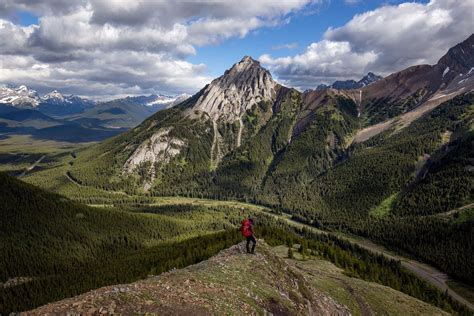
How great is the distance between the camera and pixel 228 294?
45.1 meters

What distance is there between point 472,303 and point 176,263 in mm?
145140

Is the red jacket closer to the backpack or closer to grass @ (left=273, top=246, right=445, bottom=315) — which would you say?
the backpack

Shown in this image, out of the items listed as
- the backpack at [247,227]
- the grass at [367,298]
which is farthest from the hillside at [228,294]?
the backpack at [247,227]

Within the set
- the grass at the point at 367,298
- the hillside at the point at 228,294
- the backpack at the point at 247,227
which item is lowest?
the grass at the point at 367,298

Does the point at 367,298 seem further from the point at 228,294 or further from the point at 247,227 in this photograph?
the point at 228,294

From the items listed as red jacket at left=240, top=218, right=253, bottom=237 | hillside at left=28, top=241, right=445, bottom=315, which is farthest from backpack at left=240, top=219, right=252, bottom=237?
hillside at left=28, top=241, right=445, bottom=315

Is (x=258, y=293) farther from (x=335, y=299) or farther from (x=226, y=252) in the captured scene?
(x=335, y=299)

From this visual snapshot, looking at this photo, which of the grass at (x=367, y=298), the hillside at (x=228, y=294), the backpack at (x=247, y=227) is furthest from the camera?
the grass at (x=367, y=298)

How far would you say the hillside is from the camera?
36.4m

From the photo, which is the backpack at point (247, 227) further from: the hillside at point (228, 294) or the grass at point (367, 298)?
the grass at point (367, 298)

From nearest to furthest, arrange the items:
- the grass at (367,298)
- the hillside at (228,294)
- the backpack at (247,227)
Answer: the hillside at (228,294), the backpack at (247,227), the grass at (367,298)

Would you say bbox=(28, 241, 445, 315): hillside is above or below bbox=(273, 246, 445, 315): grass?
above

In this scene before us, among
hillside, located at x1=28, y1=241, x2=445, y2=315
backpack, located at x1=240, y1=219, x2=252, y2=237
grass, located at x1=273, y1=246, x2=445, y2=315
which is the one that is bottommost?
grass, located at x1=273, y1=246, x2=445, y2=315

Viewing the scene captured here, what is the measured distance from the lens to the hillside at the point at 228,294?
119 ft
